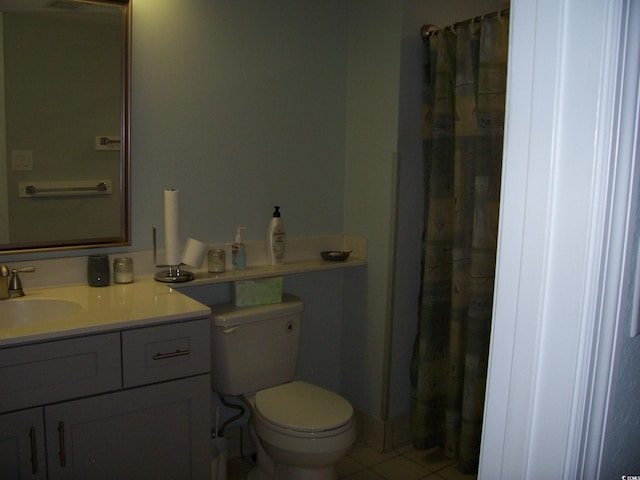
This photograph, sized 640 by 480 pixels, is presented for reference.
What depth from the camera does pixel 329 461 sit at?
6.84 feet

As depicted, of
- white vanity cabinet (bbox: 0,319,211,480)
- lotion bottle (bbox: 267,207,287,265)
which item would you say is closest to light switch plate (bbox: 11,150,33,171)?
white vanity cabinet (bbox: 0,319,211,480)

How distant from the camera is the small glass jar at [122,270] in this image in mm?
2162

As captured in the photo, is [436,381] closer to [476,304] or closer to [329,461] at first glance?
[476,304]

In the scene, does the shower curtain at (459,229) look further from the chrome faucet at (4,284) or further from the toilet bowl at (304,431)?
the chrome faucet at (4,284)

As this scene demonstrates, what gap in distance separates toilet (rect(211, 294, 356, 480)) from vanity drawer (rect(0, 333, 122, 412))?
576mm

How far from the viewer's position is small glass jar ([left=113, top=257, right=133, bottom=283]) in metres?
2.16

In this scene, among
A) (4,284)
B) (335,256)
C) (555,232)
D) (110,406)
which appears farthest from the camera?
(335,256)

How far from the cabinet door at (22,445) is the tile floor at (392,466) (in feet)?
3.34

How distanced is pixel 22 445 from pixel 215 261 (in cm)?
101

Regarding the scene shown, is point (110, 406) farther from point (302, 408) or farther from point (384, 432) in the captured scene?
point (384, 432)

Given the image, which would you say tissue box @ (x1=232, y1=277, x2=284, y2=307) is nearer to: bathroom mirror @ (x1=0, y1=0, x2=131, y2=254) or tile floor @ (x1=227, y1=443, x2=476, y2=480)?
bathroom mirror @ (x1=0, y1=0, x2=131, y2=254)

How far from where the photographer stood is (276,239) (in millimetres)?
2549

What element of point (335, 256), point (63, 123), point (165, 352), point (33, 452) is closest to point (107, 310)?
point (165, 352)

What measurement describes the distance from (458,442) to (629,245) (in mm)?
2076
